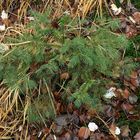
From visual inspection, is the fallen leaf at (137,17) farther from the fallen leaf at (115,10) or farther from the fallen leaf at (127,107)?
the fallen leaf at (127,107)

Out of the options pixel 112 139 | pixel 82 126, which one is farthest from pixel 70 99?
pixel 112 139

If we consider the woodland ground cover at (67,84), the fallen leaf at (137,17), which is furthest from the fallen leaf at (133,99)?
the fallen leaf at (137,17)

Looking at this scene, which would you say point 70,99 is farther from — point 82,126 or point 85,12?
point 85,12

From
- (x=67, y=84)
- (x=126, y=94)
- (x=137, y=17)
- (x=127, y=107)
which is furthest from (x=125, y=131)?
(x=137, y=17)

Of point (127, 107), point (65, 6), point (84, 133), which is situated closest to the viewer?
point (84, 133)

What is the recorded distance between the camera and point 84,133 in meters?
3.31

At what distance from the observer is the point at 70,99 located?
3.29 meters

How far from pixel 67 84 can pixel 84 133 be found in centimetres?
40

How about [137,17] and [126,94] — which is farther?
[137,17]

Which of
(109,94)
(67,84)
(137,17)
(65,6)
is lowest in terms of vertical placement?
(109,94)

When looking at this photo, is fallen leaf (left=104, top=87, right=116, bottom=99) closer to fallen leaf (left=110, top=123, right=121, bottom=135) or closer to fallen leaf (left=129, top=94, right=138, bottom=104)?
fallen leaf (left=129, top=94, right=138, bottom=104)

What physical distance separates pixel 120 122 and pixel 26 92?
77 centimetres

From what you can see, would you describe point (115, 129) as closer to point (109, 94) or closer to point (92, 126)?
point (92, 126)

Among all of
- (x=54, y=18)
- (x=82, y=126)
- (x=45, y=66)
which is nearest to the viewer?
(x=45, y=66)
